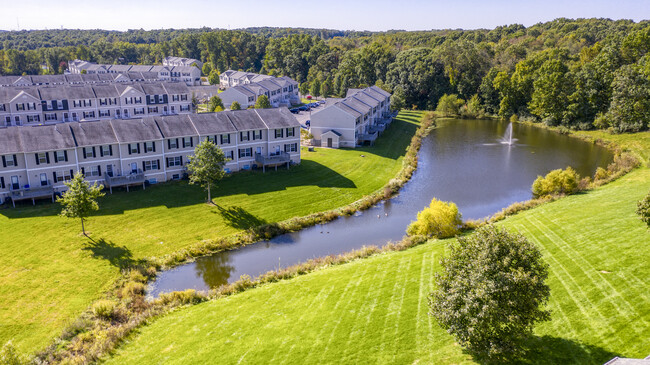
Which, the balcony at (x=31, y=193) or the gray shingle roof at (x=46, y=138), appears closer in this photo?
the balcony at (x=31, y=193)

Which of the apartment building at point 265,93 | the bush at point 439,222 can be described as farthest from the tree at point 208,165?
the apartment building at point 265,93

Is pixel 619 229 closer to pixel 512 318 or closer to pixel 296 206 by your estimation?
pixel 512 318

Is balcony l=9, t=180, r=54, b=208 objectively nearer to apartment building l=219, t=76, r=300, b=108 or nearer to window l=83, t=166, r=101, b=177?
window l=83, t=166, r=101, b=177

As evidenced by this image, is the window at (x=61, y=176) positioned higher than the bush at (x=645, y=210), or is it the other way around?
the bush at (x=645, y=210)

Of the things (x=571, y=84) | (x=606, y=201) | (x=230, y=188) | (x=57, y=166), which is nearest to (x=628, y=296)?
(x=606, y=201)

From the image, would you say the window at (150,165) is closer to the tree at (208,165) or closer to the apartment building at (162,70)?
the tree at (208,165)

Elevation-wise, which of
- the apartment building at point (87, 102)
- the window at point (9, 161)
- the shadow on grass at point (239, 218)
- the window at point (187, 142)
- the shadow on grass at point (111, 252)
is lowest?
the shadow on grass at point (111, 252)

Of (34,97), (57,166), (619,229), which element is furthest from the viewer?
(34,97)
